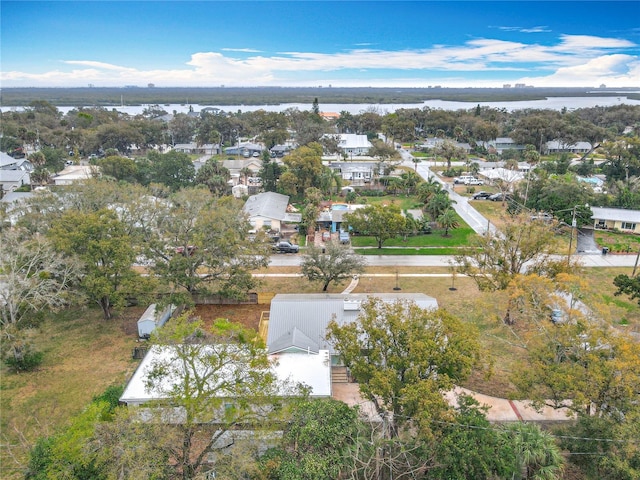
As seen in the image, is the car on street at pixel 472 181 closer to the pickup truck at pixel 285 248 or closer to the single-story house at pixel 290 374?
the pickup truck at pixel 285 248

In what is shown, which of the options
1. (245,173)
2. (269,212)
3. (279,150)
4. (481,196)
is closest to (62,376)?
(269,212)

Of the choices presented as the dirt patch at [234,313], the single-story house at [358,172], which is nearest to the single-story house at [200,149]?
the single-story house at [358,172]

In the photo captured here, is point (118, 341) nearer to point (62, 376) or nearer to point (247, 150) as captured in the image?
point (62, 376)

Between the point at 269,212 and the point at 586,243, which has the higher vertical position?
the point at 269,212

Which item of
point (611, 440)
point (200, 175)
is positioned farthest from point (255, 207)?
point (611, 440)

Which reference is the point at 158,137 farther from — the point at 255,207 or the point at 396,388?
the point at 396,388

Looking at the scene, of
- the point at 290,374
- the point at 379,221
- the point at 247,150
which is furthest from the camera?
the point at 247,150
